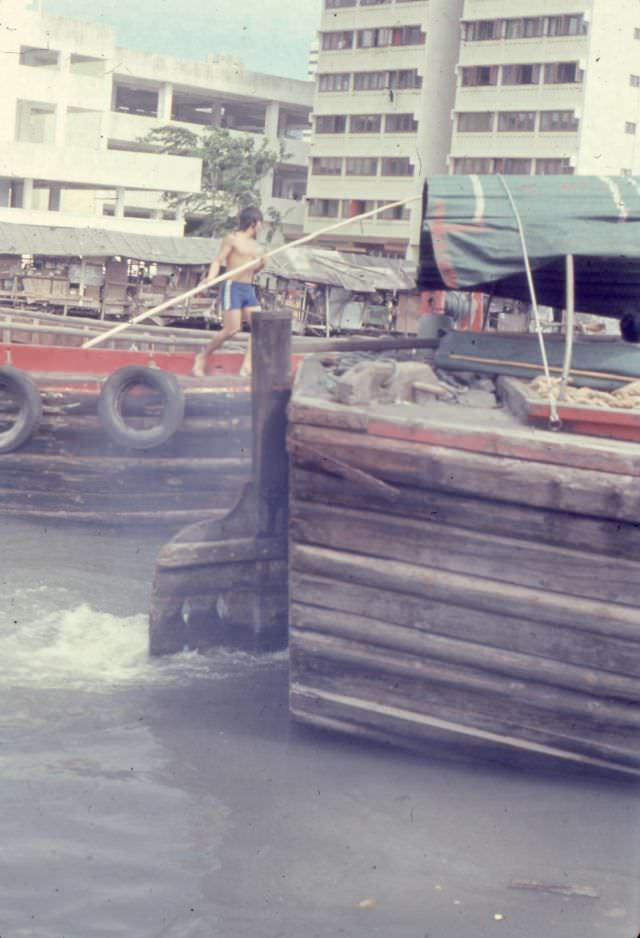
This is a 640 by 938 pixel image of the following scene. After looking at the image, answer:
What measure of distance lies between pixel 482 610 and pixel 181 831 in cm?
157

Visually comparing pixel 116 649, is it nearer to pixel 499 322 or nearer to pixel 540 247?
pixel 540 247

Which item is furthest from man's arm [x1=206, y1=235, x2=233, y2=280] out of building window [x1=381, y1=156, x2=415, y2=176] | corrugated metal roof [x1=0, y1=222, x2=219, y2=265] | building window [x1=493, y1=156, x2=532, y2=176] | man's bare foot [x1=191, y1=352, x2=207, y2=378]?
building window [x1=381, y1=156, x2=415, y2=176]

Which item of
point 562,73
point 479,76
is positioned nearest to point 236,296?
point 562,73

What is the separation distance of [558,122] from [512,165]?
1.95 meters

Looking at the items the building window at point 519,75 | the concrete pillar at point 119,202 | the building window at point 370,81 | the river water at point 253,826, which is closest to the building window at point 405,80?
the building window at point 370,81

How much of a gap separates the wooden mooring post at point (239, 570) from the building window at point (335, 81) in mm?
35616

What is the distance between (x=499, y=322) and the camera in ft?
56.3

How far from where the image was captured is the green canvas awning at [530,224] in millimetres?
6023

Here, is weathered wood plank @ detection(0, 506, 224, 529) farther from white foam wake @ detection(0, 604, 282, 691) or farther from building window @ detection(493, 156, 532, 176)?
building window @ detection(493, 156, 532, 176)

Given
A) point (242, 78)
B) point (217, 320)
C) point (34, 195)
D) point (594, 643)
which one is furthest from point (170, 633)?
point (242, 78)

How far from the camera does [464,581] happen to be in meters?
5.47

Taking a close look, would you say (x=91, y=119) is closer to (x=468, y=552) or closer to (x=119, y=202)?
(x=119, y=202)

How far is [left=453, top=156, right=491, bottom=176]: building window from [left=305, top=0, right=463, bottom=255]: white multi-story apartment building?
114cm

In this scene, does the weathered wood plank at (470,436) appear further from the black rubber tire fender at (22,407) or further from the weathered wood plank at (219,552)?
the black rubber tire fender at (22,407)
